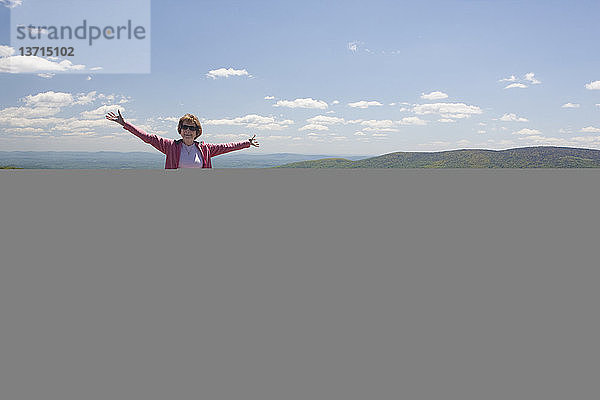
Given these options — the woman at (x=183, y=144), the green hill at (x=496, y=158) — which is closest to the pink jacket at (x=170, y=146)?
the woman at (x=183, y=144)

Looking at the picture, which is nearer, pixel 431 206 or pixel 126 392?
pixel 126 392

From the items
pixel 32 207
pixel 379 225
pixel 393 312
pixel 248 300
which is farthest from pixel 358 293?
pixel 32 207

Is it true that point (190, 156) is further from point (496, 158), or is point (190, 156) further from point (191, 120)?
point (496, 158)

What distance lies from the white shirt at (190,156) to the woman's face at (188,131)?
9 cm

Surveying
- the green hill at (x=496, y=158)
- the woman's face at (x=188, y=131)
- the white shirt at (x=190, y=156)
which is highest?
the green hill at (x=496, y=158)

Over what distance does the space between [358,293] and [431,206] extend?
50 cm

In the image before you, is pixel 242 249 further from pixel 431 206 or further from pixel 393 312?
pixel 431 206

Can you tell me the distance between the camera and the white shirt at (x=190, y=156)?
4441 mm

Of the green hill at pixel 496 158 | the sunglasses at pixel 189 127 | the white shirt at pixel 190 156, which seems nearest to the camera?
→ the white shirt at pixel 190 156

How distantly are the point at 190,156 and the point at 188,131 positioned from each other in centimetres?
31

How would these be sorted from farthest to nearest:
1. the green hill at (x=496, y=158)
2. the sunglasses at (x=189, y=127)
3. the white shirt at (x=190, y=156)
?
the green hill at (x=496, y=158), the sunglasses at (x=189, y=127), the white shirt at (x=190, y=156)

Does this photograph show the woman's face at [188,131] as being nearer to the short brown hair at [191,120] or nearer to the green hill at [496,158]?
the short brown hair at [191,120]

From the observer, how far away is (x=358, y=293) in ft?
5.57

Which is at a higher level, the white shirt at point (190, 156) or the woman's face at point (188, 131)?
the woman's face at point (188, 131)
